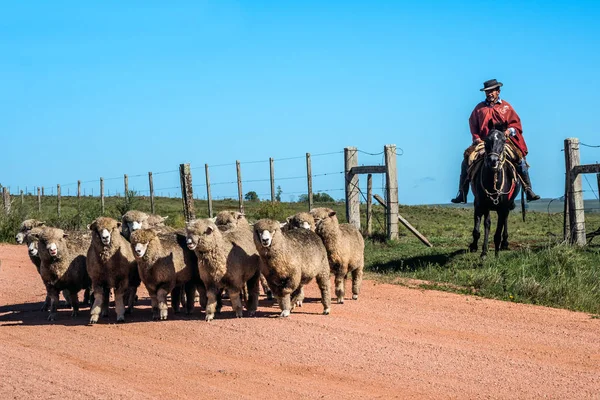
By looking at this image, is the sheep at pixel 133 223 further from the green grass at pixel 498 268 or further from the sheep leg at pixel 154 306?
the green grass at pixel 498 268

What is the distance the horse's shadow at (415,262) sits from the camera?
18469 millimetres

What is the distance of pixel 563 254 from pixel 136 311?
8.33 m

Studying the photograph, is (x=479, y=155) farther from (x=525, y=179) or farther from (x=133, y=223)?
(x=133, y=223)

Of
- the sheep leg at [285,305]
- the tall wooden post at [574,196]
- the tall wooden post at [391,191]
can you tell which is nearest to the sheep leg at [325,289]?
the sheep leg at [285,305]

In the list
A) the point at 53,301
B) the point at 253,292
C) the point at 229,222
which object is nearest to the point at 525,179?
the point at 229,222

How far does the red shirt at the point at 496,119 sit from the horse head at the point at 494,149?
113cm

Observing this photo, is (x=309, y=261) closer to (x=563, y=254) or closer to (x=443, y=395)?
(x=443, y=395)

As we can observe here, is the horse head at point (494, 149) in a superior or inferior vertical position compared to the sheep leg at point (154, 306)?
superior

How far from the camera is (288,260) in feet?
40.4

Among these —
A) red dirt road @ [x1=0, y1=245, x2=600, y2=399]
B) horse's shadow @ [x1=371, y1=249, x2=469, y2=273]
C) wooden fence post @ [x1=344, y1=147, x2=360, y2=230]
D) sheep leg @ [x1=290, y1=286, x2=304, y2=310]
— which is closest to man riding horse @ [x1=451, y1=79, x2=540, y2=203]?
horse's shadow @ [x1=371, y1=249, x2=469, y2=273]

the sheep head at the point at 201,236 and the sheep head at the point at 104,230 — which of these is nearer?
the sheep head at the point at 201,236

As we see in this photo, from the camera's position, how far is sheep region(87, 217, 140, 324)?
43.0ft

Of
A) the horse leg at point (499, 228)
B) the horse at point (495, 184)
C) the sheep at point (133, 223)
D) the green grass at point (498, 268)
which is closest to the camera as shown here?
the sheep at point (133, 223)

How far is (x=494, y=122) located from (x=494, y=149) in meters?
1.51
